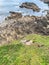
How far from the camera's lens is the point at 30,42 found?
1611 centimetres

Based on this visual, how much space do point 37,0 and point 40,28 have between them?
30662 mm

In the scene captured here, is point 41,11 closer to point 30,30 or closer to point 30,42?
point 30,30

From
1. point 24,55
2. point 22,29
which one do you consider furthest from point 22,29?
point 24,55

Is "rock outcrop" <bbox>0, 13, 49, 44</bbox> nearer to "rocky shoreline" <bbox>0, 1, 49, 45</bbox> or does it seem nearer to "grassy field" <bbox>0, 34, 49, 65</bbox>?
"rocky shoreline" <bbox>0, 1, 49, 45</bbox>

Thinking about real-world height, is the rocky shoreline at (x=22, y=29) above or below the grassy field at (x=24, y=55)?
below

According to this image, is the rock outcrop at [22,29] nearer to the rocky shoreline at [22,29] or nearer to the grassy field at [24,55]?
the rocky shoreline at [22,29]

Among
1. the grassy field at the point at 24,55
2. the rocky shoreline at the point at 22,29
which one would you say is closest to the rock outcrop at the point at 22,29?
the rocky shoreline at the point at 22,29

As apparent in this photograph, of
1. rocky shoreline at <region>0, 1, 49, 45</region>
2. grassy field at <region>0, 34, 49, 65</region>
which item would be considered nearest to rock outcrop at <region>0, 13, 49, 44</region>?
rocky shoreline at <region>0, 1, 49, 45</region>

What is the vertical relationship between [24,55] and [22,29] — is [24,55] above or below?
above

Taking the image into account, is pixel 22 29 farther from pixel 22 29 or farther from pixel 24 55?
pixel 24 55

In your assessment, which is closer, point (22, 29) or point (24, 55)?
point (24, 55)

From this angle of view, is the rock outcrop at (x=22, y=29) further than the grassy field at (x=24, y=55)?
Yes

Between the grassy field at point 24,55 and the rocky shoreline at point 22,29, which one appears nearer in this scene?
the grassy field at point 24,55

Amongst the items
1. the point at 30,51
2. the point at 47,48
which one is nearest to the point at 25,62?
the point at 30,51
